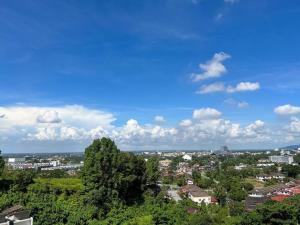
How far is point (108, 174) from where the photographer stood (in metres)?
27.1

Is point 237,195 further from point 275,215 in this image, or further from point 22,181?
point 275,215

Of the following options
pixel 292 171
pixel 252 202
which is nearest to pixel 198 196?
pixel 252 202

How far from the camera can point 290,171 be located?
2891 inches

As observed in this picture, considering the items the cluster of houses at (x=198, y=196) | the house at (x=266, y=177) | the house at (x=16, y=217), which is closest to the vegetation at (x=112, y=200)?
the house at (x=16, y=217)

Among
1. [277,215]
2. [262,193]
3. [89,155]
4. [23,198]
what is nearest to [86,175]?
[89,155]

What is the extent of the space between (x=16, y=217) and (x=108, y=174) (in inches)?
348

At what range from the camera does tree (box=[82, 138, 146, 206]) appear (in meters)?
26.4

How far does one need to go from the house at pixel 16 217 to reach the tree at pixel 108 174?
652 centimetres

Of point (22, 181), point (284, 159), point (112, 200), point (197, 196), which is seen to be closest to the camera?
point (112, 200)

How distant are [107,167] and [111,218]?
17.1 feet

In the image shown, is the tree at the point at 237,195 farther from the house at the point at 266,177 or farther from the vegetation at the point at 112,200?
the house at the point at 266,177

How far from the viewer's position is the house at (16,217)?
61.1ft

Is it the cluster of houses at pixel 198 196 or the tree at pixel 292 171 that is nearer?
the cluster of houses at pixel 198 196

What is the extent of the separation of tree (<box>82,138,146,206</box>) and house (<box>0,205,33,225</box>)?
652 cm
